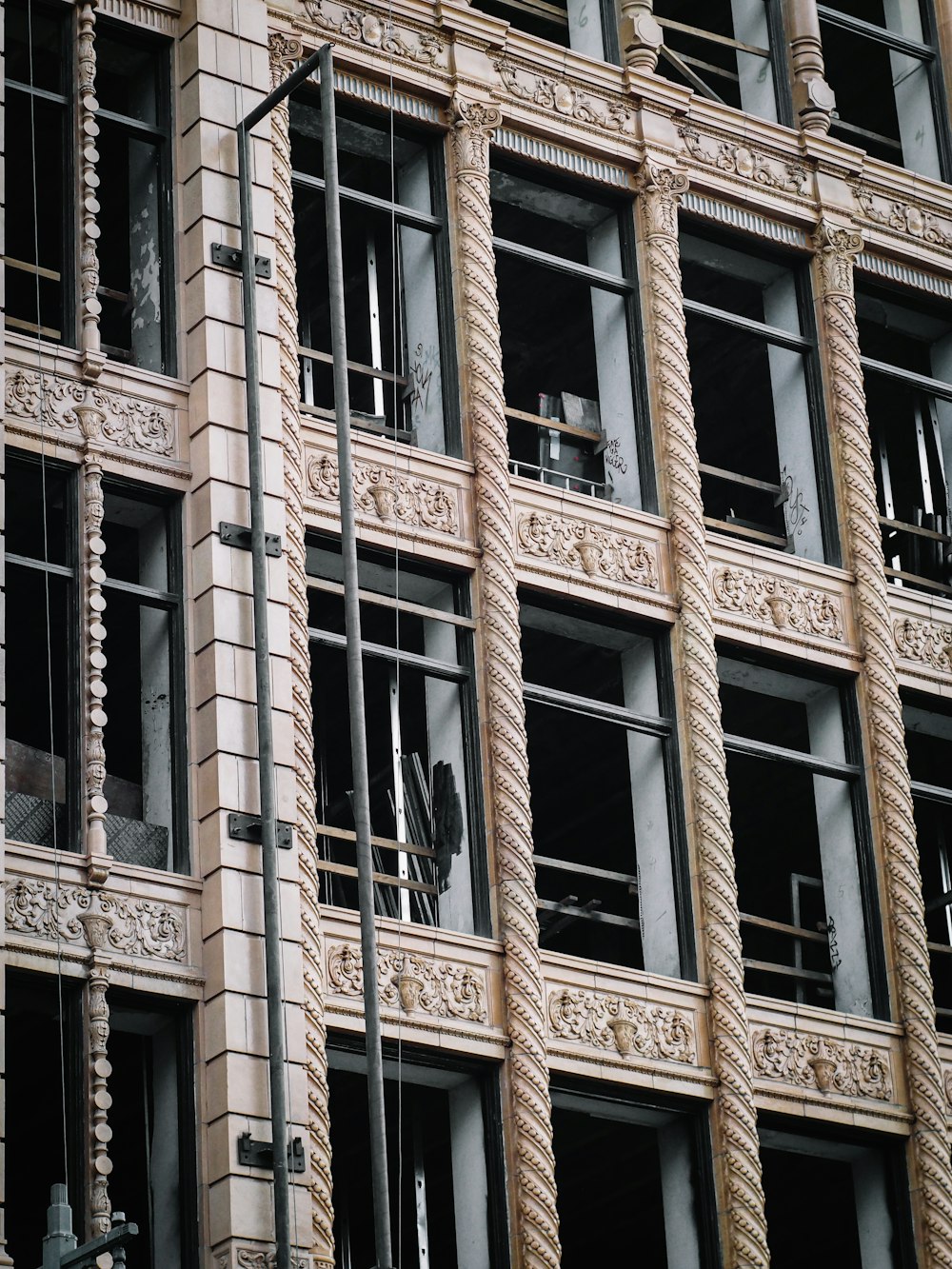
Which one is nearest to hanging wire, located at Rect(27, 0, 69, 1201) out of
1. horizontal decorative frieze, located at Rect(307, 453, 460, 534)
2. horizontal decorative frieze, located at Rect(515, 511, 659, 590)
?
horizontal decorative frieze, located at Rect(307, 453, 460, 534)

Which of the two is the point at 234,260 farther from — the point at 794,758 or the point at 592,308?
the point at 794,758

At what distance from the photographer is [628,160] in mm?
30016

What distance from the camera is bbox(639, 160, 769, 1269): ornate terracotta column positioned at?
85.2ft

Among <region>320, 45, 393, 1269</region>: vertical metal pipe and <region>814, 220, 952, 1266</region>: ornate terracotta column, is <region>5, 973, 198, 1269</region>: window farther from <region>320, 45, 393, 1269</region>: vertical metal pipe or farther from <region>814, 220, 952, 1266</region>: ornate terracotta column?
<region>814, 220, 952, 1266</region>: ornate terracotta column

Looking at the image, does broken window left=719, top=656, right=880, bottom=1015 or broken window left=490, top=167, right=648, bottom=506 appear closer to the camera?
broken window left=719, top=656, right=880, bottom=1015

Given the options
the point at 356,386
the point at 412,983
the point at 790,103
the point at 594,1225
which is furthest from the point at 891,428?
the point at 412,983

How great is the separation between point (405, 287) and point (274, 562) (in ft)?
14.6

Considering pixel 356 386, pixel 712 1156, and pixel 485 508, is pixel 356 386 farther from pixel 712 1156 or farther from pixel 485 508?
pixel 712 1156

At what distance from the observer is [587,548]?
27.9m

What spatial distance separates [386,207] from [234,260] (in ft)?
9.39

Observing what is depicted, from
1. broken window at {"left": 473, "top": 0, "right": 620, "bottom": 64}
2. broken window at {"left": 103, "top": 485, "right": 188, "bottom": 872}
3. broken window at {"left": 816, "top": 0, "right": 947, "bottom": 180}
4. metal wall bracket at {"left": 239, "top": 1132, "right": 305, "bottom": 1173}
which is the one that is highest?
broken window at {"left": 816, "top": 0, "right": 947, "bottom": 180}

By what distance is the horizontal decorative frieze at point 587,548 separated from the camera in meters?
27.6

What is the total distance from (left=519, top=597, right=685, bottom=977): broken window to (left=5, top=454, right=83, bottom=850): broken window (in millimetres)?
4575

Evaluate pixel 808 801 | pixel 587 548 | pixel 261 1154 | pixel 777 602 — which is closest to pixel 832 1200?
pixel 808 801
